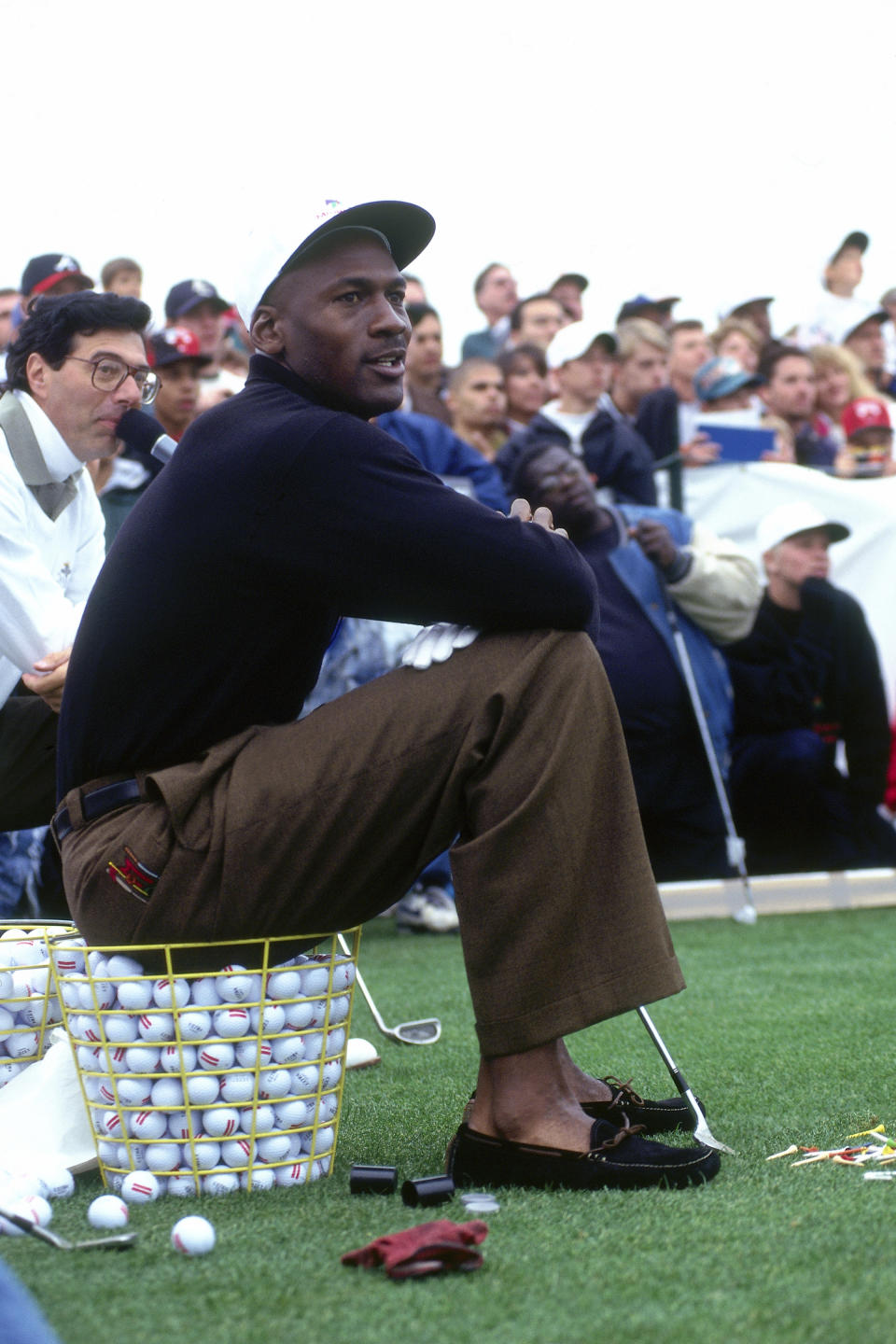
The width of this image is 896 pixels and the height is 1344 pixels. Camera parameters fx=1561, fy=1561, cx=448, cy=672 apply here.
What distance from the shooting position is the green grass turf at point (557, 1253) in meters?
1.51

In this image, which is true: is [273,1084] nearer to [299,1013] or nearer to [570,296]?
[299,1013]

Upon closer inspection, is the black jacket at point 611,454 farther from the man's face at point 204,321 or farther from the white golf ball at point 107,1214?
the white golf ball at point 107,1214

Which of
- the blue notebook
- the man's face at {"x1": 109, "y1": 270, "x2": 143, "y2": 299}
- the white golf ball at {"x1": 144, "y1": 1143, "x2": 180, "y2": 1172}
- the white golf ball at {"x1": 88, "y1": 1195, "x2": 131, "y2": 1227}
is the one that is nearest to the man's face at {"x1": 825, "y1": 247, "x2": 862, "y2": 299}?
the blue notebook

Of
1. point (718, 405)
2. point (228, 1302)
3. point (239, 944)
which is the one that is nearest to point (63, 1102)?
point (239, 944)

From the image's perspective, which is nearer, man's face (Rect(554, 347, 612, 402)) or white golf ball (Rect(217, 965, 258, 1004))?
white golf ball (Rect(217, 965, 258, 1004))

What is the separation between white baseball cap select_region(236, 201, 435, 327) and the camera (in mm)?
2305

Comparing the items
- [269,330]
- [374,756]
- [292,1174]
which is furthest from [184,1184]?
[269,330]

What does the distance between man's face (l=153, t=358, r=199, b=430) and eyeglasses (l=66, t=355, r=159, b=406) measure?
2142mm

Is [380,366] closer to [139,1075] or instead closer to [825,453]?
[139,1075]

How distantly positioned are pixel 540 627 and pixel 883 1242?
0.88 m

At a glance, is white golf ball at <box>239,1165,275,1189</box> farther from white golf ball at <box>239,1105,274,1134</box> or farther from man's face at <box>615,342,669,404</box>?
man's face at <box>615,342,669,404</box>

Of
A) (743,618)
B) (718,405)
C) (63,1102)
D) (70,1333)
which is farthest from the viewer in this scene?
(718,405)

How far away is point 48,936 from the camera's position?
8.02 feet

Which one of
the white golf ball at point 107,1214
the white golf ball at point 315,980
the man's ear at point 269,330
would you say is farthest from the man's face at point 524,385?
the white golf ball at point 107,1214
